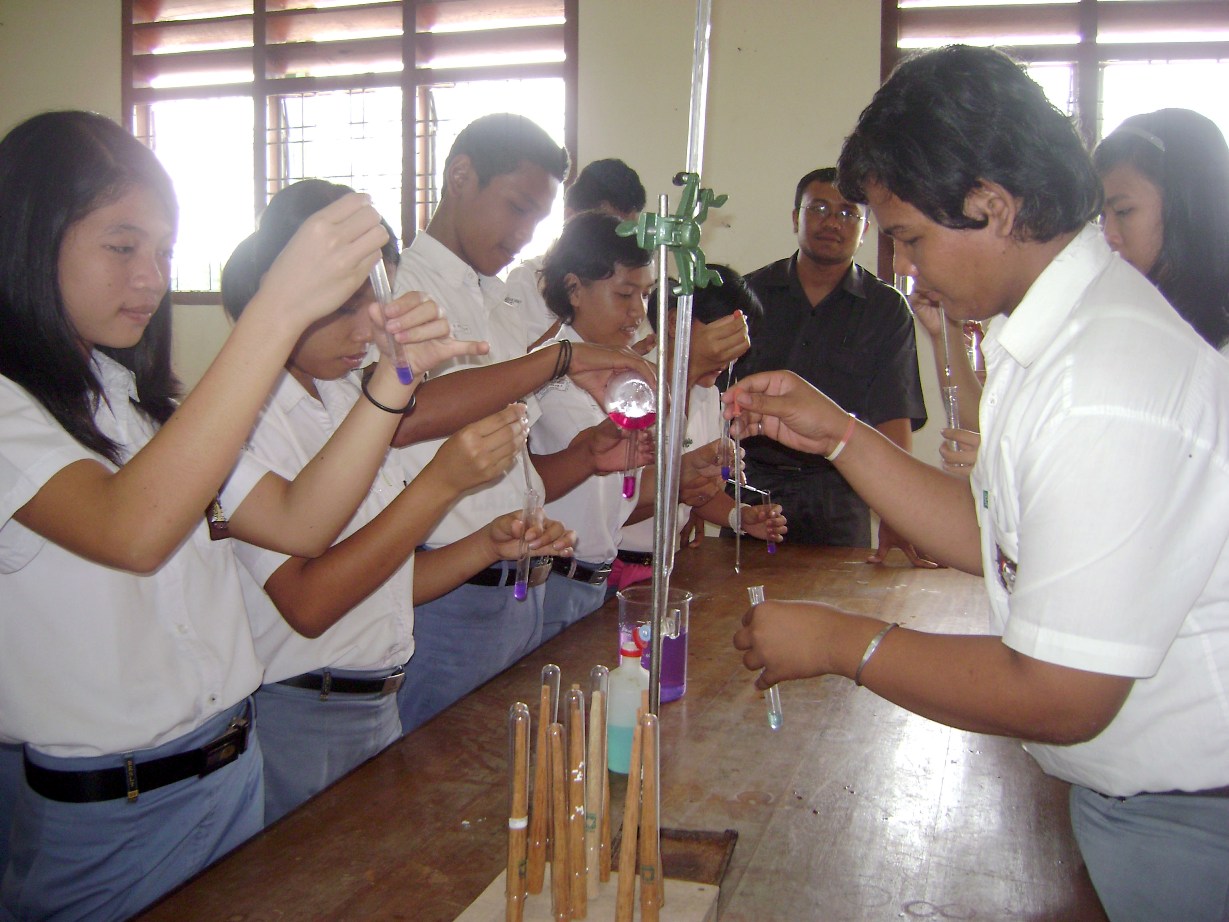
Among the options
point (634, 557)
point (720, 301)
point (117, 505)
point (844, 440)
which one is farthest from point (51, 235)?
point (720, 301)

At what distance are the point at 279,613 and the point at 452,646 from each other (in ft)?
1.75

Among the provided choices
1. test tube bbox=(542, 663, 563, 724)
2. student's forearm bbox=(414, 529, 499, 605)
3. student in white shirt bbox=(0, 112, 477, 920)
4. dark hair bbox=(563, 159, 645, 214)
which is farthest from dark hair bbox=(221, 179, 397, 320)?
dark hair bbox=(563, 159, 645, 214)

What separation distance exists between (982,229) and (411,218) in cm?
440

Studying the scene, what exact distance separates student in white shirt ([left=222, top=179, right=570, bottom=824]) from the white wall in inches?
121

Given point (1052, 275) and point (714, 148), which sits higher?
point (714, 148)

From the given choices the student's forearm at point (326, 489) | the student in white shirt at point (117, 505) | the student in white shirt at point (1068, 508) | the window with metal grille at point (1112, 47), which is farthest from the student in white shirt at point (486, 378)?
the window with metal grille at point (1112, 47)

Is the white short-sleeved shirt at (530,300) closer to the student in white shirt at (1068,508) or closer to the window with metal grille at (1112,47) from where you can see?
the student in white shirt at (1068,508)

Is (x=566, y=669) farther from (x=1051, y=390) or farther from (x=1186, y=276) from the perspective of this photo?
(x=1186, y=276)

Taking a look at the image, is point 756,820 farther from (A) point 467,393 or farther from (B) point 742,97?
(B) point 742,97

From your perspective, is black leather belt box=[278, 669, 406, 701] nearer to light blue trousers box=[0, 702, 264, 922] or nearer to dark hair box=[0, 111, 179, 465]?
light blue trousers box=[0, 702, 264, 922]

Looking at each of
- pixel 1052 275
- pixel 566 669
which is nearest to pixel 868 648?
pixel 1052 275

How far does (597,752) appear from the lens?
92cm

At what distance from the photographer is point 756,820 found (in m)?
1.12

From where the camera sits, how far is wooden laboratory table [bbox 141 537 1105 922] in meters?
0.95
